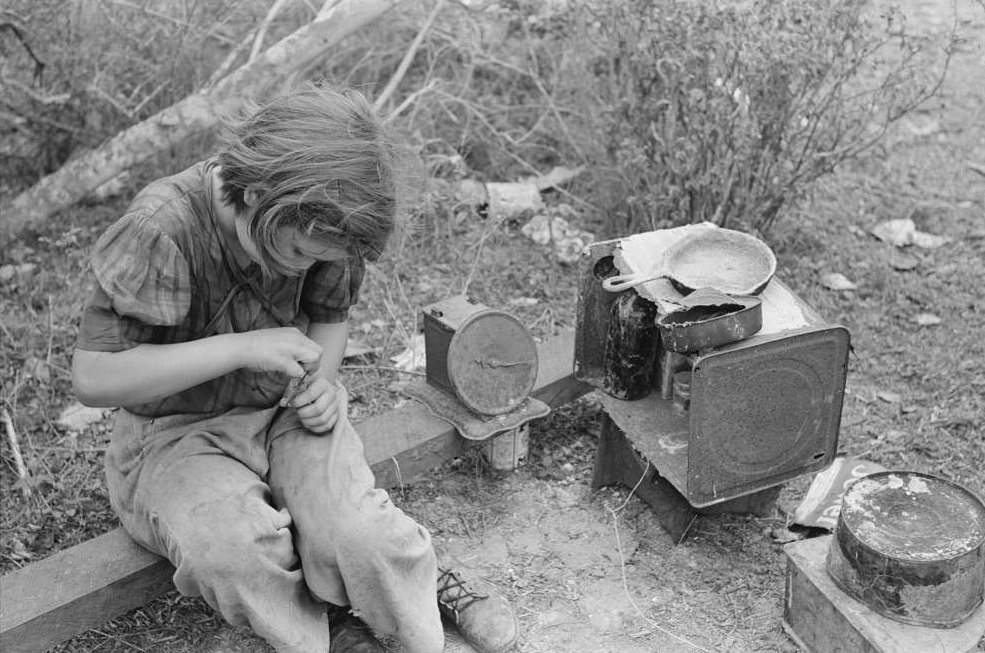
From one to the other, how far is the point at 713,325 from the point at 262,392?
1082 millimetres

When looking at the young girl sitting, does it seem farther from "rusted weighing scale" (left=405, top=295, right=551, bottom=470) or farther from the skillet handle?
the skillet handle

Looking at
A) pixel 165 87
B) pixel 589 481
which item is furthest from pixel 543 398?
pixel 165 87

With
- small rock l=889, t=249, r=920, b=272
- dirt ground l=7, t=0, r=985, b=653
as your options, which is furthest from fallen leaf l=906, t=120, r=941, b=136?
small rock l=889, t=249, r=920, b=272

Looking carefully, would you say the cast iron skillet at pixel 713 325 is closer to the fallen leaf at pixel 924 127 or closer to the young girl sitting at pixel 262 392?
the young girl sitting at pixel 262 392

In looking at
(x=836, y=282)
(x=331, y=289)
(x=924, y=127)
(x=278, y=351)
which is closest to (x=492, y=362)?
(x=331, y=289)

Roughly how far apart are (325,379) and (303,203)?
2.17 feet

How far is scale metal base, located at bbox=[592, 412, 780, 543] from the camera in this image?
293 centimetres

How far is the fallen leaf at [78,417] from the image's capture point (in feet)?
10.8

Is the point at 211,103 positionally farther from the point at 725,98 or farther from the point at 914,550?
the point at 914,550

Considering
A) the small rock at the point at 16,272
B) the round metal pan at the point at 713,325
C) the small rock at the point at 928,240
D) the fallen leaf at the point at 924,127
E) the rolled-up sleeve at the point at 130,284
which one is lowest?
the small rock at the point at 928,240

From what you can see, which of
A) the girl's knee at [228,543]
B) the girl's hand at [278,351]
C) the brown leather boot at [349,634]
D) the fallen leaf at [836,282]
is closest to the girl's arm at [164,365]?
the girl's hand at [278,351]

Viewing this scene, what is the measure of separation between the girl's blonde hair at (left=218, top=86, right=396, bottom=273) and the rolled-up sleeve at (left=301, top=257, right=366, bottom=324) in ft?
1.31

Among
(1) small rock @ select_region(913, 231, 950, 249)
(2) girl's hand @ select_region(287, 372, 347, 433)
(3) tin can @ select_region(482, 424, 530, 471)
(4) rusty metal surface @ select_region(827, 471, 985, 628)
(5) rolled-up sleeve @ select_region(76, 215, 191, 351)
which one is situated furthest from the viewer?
(1) small rock @ select_region(913, 231, 950, 249)

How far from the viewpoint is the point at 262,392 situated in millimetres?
2531
